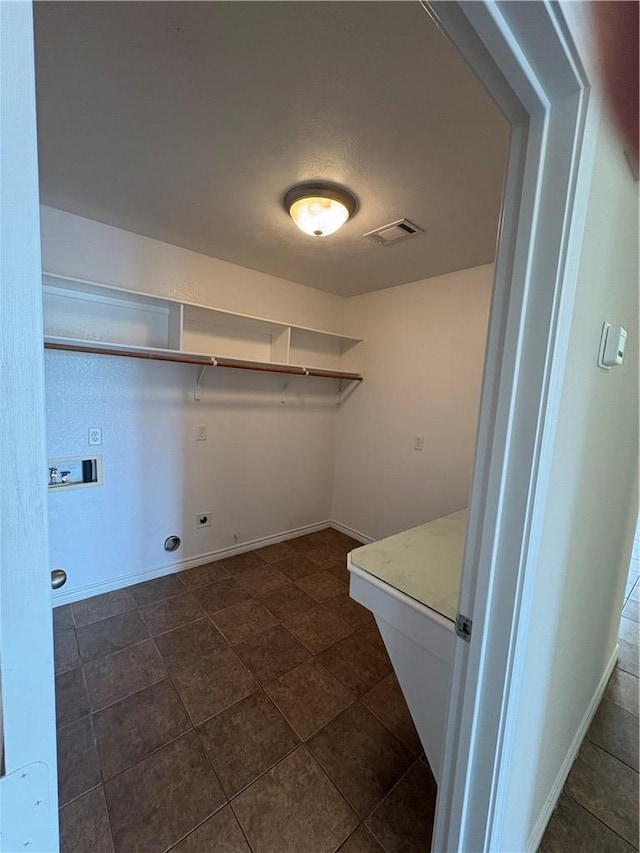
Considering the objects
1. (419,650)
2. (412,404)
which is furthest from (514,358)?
(412,404)

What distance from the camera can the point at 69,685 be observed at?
1720mm

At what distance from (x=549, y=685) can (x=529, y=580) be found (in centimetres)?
55

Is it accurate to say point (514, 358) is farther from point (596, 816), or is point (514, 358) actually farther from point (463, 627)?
point (596, 816)

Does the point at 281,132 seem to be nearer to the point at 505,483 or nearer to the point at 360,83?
the point at 360,83

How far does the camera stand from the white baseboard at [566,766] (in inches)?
46.2

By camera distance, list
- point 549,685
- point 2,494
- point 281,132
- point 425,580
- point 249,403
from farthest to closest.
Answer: point 249,403
point 281,132
point 425,580
point 549,685
point 2,494

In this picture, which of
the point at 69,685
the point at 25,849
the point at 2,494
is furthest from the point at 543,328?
the point at 69,685

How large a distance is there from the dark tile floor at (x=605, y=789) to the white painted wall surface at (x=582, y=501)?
0.07 m

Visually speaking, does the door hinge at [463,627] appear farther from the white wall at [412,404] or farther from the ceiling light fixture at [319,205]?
the white wall at [412,404]

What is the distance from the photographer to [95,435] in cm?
227

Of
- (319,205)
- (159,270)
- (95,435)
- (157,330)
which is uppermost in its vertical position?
(319,205)

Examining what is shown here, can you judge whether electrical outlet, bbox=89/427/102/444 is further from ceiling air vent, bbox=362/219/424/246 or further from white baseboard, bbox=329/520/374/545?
white baseboard, bbox=329/520/374/545

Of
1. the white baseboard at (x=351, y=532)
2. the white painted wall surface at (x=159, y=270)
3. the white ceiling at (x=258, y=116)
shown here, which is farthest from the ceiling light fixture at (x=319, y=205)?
the white baseboard at (x=351, y=532)

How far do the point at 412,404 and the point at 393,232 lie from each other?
1384mm
